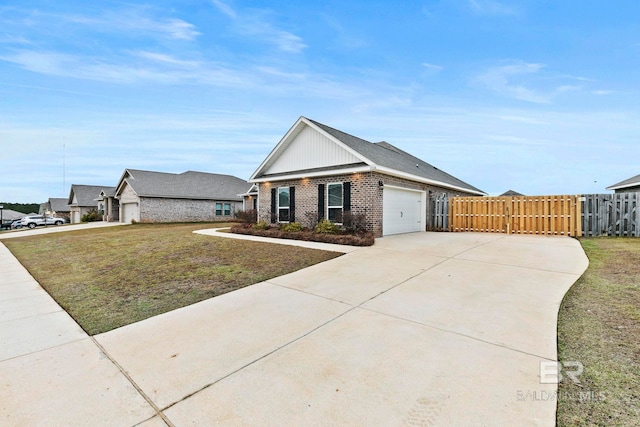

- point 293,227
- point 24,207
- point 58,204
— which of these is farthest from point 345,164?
point 24,207

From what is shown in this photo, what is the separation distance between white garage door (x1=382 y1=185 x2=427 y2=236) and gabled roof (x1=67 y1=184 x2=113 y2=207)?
140ft

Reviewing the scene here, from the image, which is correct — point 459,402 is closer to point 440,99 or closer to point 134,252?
point 134,252

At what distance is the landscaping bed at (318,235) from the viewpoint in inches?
396

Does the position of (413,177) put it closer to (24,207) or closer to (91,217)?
(91,217)

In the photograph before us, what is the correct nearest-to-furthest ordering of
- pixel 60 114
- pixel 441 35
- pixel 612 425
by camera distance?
pixel 612 425 < pixel 441 35 < pixel 60 114

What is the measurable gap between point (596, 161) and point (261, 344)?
2616cm

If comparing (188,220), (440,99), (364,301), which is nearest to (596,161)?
(440,99)

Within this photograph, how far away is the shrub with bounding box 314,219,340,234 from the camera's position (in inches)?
459

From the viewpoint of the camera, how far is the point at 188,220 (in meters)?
28.5

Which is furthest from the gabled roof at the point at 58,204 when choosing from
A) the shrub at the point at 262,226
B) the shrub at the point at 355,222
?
the shrub at the point at 355,222

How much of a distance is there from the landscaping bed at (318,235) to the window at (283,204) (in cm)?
92

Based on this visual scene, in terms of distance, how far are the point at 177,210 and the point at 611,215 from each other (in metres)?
30.9

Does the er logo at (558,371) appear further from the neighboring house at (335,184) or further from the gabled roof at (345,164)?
the gabled roof at (345,164)

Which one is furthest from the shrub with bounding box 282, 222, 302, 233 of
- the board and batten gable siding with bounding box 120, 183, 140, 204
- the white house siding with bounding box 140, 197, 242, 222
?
the board and batten gable siding with bounding box 120, 183, 140, 204
